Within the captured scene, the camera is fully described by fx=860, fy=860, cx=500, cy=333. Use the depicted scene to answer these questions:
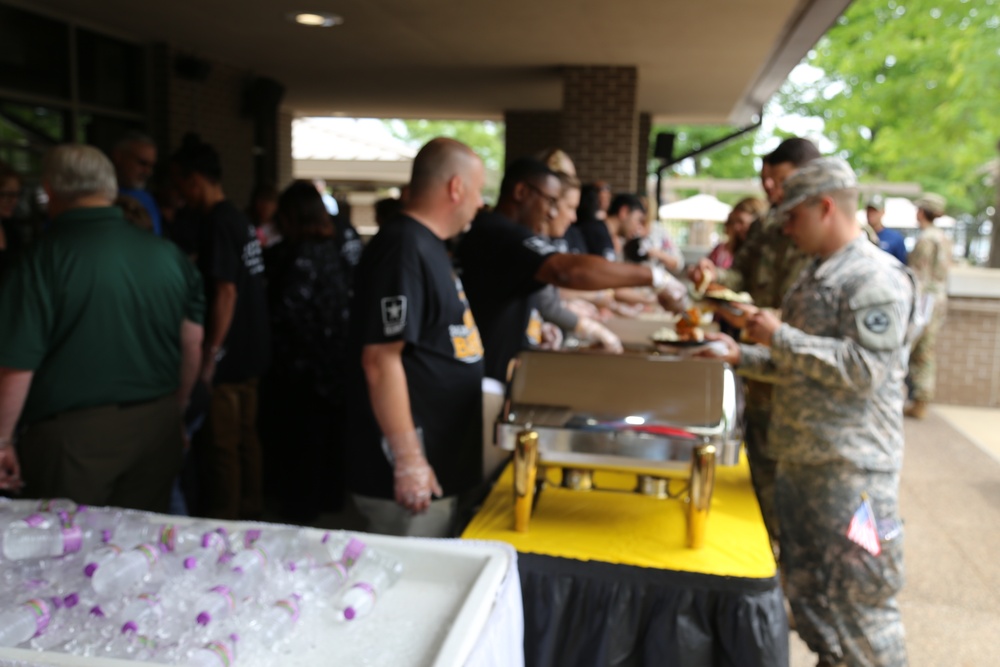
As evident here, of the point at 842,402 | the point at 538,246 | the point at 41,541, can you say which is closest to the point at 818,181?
the point at 842,402

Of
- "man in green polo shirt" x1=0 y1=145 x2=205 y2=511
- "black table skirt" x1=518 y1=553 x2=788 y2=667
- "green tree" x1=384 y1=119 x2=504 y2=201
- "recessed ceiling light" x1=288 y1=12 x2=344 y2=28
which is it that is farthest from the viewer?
"green tree" x1=384 y1=119 x2=504 y2=201

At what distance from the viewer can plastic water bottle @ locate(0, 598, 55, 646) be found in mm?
1323

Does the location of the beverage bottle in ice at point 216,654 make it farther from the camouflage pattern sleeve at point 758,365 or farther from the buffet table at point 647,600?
the camouflage pattern sleeve at point 758,365

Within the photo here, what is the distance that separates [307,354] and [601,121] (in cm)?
475

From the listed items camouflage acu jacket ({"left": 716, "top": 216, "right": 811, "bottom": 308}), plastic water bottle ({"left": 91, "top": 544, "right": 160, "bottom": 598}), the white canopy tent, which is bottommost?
plastic water bottle ({"left": 91, "top": 544, "right": 160, "bottom": 598})

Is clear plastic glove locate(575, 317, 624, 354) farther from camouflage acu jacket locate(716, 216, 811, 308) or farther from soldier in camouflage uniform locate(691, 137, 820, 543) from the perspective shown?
camouflage acu jacket locate(716, 216, 811, 308)

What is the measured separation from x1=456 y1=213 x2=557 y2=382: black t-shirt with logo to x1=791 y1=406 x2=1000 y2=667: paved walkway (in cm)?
171

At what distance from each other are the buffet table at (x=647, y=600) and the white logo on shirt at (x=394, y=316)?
549 mm

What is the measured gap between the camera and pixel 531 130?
12.1 m

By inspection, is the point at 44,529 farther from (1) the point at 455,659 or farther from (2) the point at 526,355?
(2) the point at 526,355

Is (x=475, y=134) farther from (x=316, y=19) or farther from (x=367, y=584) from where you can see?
(x=367, y=584)

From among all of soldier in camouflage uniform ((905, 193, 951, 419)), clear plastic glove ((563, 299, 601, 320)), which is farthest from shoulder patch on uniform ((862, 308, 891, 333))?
soldier in camouflage uniform ((905, 193, 951, 419))

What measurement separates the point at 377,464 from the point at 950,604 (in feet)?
9.60

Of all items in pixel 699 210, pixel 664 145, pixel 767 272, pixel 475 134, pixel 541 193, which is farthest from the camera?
pixel 475 134
